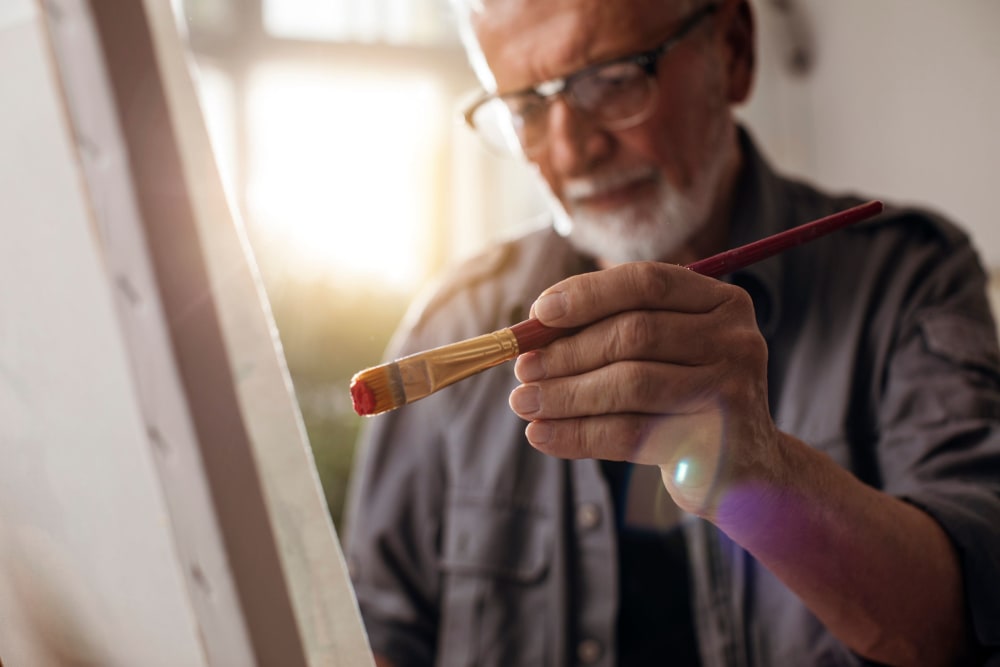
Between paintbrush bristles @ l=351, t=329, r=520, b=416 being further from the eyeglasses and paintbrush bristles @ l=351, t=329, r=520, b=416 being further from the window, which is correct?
the window

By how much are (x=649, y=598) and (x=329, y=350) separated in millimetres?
768

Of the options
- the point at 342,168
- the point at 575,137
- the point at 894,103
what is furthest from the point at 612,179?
the point at 342,168

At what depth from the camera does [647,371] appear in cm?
25

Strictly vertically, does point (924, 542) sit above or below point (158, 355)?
below

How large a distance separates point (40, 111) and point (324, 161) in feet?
3.79

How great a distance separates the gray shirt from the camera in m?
0.42

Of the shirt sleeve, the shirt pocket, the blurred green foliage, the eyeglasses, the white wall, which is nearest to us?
the shirt sleeve

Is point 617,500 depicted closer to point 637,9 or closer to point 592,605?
point 592,605

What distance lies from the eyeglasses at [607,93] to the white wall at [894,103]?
672 millimetres

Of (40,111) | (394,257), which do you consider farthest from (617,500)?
(394,257)

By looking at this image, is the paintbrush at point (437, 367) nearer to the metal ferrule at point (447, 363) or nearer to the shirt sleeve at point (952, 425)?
the metal ferrule at point (447, 363)

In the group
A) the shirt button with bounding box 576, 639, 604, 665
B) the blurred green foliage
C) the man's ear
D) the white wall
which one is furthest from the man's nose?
the white wall

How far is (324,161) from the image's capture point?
1.30 m

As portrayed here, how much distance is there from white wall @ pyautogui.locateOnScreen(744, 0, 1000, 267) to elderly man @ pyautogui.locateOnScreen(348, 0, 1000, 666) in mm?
547
